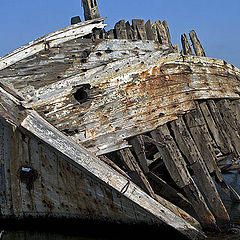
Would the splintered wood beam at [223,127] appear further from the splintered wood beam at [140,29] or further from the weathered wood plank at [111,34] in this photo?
the weathered wood plank at [111,34]

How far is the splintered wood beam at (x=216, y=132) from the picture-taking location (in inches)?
238

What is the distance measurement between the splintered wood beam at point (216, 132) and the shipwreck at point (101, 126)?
50 millimetres

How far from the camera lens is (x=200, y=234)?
14.7 feet

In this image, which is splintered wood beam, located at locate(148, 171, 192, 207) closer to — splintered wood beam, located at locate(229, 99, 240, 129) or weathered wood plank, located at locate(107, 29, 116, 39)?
splintered wood beam, located at locate(229, 99, 240, 129)

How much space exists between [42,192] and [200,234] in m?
2.12

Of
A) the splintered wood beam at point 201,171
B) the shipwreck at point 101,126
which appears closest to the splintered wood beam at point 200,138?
the shipwreck at point 101,126

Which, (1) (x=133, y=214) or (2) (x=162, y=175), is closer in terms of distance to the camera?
(1) (x=133, y=214)

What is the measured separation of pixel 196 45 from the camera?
7.27m

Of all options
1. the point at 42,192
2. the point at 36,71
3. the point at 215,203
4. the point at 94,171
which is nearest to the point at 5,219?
the point at 42,192

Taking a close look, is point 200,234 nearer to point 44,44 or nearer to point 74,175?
point 74,175

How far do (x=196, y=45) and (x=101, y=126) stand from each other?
3366 millimetres

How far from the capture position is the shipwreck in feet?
14.7

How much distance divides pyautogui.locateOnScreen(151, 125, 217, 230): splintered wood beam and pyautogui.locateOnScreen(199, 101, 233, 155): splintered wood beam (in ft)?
3.68

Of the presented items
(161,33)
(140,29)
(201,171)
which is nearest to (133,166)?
(201,171)
